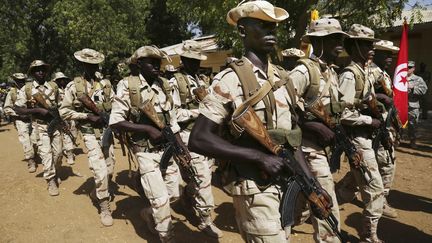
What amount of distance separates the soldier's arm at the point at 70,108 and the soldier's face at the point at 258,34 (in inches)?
146

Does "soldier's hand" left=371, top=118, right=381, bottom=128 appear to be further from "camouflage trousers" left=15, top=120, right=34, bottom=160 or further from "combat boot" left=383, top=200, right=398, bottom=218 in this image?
"camouflage trousers" left=15, top=120, right=34, bottom=160

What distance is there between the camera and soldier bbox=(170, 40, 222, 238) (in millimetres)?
4727

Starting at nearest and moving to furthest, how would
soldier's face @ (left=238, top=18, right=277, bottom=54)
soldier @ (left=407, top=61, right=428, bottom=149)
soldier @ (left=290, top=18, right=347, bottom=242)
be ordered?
soldier's face @ (left=238, top=18, right=277, bottom=54) < soldier @ (left=290, top=18, right=347, bottom=242) < soldier @ (left=407, top=61, right=428, bottom=149)

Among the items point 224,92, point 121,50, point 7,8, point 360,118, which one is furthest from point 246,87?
point 7,8

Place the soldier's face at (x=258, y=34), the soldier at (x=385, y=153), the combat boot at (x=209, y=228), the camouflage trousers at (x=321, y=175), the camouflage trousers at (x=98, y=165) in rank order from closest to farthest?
1. the soldier's face at (x=258, y=34)
2. the camouflage trousers at (x=321, y=175)
3. the combat boot at (x=209, y=228)
4. the soldier at (x=385, y=153)
5. the camouflage trousers at (x=98, y=165)

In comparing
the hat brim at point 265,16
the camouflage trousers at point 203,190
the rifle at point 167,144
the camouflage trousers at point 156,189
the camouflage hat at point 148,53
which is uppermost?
the hat brim at point 265,16

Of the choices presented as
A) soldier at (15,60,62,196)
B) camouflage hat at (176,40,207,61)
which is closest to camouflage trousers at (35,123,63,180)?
soldier at (15,60,62,196)

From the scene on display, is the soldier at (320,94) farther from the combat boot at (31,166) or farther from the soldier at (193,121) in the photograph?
the combat boot at (31,166)

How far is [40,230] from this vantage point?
197 inches

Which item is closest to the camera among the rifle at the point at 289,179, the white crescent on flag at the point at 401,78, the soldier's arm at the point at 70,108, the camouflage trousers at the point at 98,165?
the rifle at the point at 289,179

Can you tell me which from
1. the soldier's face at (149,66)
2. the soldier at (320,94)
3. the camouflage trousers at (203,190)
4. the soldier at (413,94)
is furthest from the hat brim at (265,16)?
the soldier at (413,94)

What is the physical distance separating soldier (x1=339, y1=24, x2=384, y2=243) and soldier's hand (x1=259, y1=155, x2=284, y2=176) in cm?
196

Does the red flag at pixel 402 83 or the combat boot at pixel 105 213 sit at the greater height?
the red flag at pixel 402 83

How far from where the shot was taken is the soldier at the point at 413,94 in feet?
28.4
